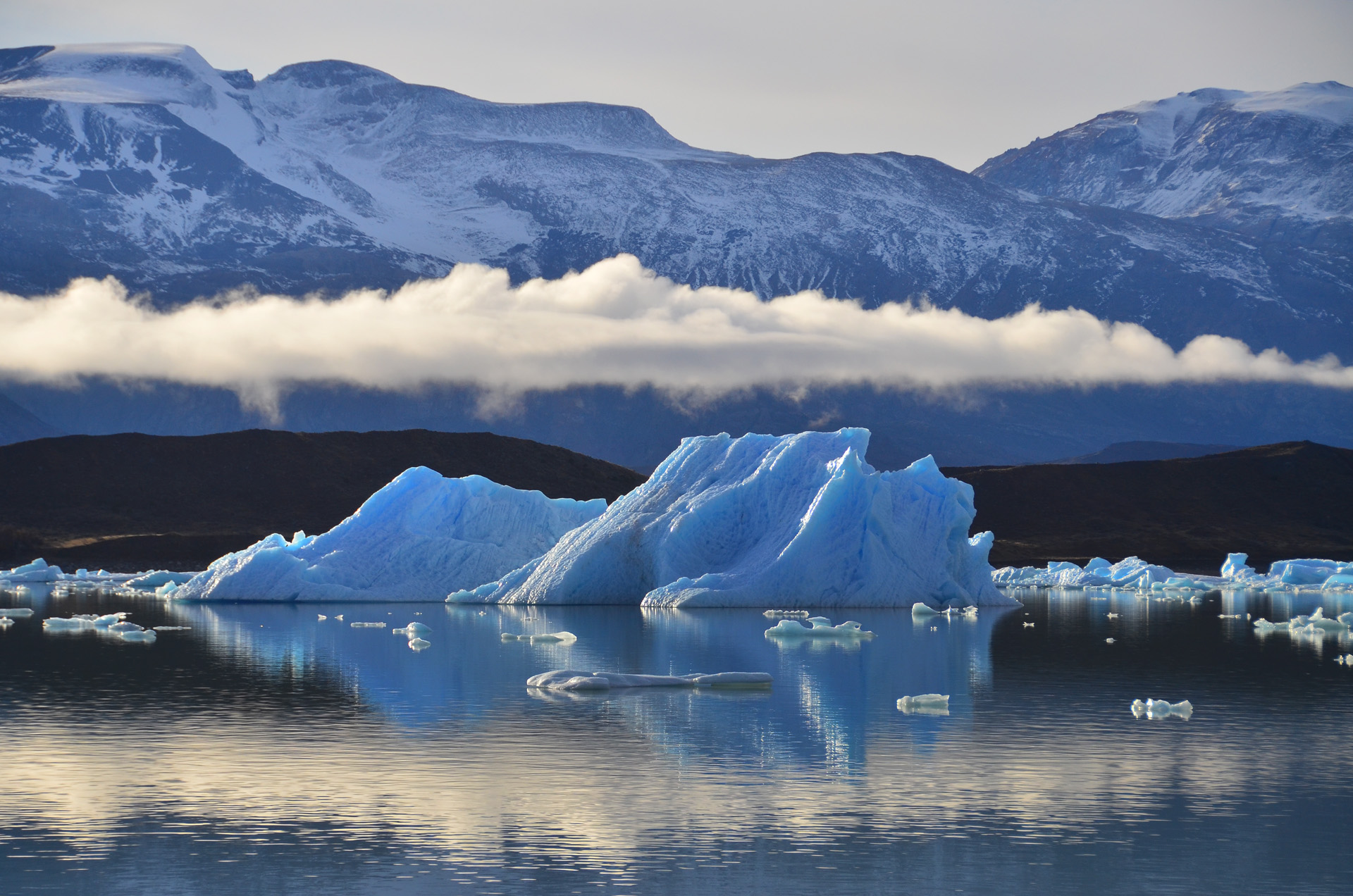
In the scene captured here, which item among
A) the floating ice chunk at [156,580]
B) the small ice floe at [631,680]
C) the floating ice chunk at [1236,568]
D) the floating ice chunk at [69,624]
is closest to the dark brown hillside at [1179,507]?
the floating ice chunk at [1236,568]

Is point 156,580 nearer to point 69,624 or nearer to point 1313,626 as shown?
point 69,624

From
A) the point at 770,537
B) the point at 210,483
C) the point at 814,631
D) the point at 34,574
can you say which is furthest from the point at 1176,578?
the point at 210,483

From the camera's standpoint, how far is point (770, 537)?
1807 inches

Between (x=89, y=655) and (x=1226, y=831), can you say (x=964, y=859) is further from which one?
(x=89, y=655)

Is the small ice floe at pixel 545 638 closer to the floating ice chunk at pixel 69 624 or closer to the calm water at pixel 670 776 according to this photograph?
the calm water at pixel 670 776

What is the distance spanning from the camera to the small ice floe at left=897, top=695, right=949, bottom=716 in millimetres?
22766

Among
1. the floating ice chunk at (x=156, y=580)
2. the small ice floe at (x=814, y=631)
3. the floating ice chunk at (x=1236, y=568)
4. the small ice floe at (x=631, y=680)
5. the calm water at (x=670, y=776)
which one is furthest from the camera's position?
the floating ice chunk at (x=1236, y=568)

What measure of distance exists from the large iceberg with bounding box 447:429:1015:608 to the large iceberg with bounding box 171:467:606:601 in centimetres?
401

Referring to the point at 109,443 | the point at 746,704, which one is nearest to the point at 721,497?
the point at 746,704

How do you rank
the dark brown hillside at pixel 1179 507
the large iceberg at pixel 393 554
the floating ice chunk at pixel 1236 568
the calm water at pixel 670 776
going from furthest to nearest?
1. the dark brown hillside at pixel 1179 507
2. the floating ice chunk at pixel 1236 568
3. the large iceberg at pixel 393 554
4. the calm water at pixel 670 776

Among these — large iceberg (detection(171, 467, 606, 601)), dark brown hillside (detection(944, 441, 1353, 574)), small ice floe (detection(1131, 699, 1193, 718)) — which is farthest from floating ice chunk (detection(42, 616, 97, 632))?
dark brown hillside (detection(944, 441, 1353, 574))

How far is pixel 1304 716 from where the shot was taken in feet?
75.4

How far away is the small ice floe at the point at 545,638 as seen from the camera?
115 feet

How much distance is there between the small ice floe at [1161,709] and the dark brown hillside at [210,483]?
234 ft
